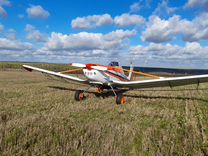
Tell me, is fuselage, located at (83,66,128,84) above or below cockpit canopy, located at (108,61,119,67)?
below

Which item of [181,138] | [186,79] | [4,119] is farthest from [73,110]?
[186,79]

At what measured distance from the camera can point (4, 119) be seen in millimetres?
5391

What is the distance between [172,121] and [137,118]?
111cm

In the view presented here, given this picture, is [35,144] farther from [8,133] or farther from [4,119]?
[4,119]

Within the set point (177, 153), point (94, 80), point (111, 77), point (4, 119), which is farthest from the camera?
point (111, 77)

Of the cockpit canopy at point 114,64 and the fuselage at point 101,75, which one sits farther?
the cockpit canopy at point 114,64

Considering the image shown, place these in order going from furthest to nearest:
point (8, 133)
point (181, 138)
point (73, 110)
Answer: point (73, 110)
point (181, 138)
point (8, 133)

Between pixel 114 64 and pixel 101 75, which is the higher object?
pixel 114 64

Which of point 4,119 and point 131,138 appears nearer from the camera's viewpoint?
point 131,138

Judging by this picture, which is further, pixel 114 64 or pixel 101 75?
pixel 114 64

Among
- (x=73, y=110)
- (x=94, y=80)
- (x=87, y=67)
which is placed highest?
(x=87, y=67)

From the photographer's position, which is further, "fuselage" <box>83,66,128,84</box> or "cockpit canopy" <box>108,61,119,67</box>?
"cockpit canopy" <box>108,61,119,67</box>

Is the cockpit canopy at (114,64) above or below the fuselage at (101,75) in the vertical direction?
above

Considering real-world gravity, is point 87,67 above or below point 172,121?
above
